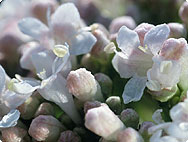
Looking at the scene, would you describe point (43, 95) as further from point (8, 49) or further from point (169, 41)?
point (8, 49)

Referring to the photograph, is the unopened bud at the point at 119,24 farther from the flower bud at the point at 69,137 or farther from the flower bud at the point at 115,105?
the flower bud at the point at 69,137

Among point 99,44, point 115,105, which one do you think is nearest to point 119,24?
point 99,44

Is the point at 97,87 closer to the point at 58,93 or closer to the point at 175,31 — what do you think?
the point at 58,93

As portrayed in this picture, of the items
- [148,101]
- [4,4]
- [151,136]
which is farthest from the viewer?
[4,4]

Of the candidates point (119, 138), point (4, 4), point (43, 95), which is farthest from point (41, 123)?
point (4, 4)

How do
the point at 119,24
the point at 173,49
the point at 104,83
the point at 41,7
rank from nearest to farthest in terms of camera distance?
the point at 173,49, the point at 104,83, the point at 119,24, the point at 41,7

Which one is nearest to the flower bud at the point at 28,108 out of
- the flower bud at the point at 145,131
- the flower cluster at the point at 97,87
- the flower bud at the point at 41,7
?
the flower cluster at the point at 97,87
